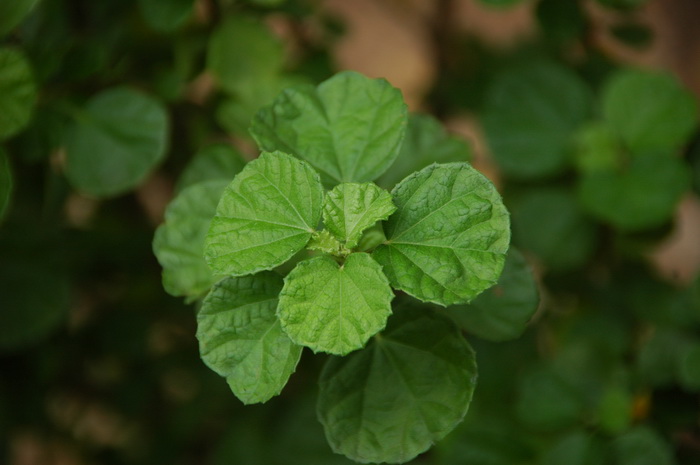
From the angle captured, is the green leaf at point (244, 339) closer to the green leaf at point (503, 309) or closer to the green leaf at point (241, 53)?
the green leaf at point (503, 309)

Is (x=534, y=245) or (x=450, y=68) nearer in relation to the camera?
(x=534, y=245)

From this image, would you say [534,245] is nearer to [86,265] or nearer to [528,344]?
[528,344]

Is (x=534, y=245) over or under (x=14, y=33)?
under

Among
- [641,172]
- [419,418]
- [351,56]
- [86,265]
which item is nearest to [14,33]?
[86,265]

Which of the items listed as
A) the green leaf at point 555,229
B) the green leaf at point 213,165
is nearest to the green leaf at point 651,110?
the green leaf at point 555,229

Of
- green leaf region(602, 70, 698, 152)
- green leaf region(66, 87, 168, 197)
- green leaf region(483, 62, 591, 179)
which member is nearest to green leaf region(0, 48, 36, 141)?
green leaf region(66, 87, 168, 197)
